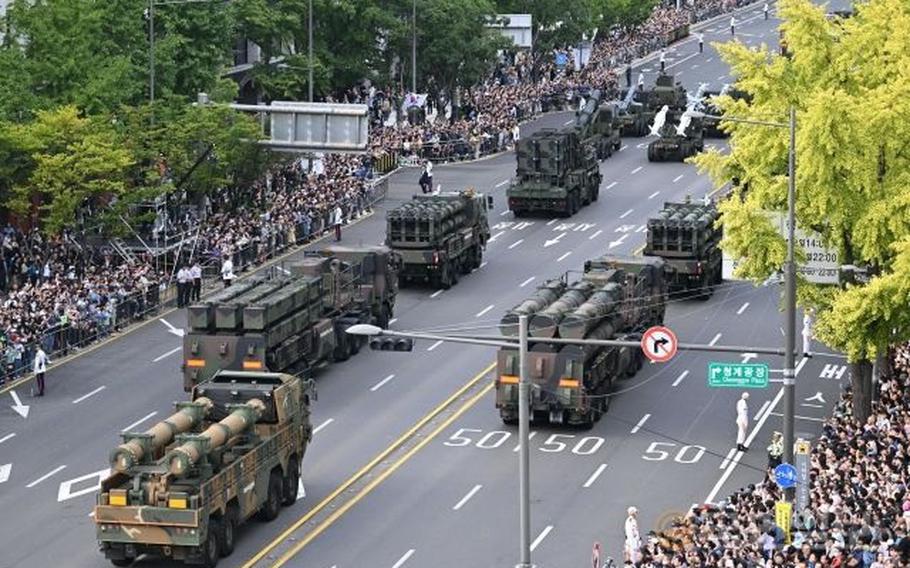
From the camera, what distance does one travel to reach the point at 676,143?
365 feet

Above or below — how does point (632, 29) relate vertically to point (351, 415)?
→ above

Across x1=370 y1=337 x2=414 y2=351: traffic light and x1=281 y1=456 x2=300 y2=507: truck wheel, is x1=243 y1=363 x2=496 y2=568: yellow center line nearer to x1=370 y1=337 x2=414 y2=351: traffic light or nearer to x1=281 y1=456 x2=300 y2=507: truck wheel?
x1=281 y1=456 x2=300 y2=507: truck wheel

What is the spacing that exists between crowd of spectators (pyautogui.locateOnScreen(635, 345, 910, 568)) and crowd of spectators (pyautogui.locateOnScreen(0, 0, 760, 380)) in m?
27.1

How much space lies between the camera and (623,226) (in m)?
96.1

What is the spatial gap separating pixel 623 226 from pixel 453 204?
1204 centimetres

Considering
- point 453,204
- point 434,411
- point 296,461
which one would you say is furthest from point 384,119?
point 296,461

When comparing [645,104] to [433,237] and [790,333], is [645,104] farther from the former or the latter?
[790,333]

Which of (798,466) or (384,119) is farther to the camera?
(384,119)

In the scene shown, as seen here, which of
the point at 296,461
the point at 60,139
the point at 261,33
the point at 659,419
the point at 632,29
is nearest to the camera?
the point at 296,461

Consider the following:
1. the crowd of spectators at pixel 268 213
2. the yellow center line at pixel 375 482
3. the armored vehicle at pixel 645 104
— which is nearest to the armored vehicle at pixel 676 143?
the armored vehicle at pixel 645 104

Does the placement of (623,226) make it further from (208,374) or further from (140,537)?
(140,537)

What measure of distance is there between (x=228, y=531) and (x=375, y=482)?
768cm

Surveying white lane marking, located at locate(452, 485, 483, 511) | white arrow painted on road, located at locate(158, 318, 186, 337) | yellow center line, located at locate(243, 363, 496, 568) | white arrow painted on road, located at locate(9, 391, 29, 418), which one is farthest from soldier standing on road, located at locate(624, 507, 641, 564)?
white arrow painted on road, located at locate(158, 318, 186, 337)

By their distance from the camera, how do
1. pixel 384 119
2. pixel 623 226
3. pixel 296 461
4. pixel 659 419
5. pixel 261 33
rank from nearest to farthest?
pixel 296 461 < pixel 659 419 < pixel 623 226 < pixel 261 33 < pixel 384 119
